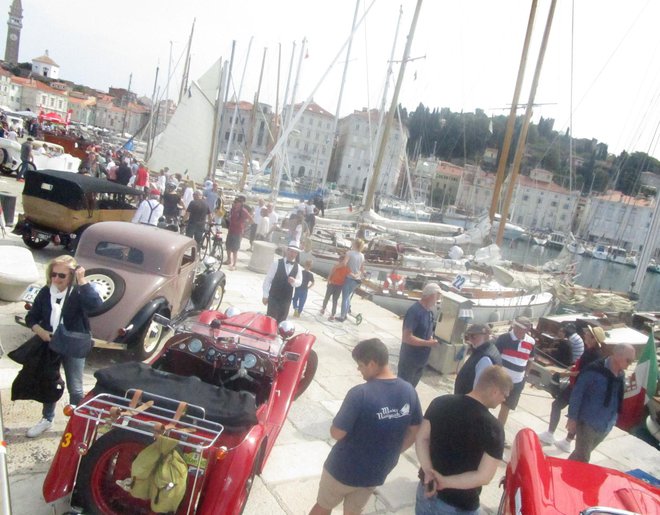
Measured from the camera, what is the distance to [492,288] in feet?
51.4

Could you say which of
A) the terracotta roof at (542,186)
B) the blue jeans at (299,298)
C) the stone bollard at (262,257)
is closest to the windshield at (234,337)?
the blue jeans at (299,298)

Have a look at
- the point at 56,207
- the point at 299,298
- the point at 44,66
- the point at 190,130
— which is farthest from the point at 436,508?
the point at 44,66

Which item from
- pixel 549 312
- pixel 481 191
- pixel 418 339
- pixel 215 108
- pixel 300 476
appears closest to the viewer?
pixel 300 476

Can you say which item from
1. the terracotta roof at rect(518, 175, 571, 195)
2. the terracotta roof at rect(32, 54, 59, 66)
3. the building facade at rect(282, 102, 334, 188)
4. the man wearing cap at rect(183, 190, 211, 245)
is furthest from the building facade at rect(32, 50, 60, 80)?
the man wearing cap at rect(183, 190, 211, 245)

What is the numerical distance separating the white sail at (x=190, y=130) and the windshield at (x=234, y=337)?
21.5m

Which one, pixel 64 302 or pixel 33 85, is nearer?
pixel 64 302

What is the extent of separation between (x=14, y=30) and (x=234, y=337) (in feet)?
529

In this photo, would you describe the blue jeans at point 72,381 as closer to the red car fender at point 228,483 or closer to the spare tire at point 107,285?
the spare tire at point 107,285

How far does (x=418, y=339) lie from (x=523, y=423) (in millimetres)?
2486

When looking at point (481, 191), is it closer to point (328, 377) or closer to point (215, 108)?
point (215, 108)

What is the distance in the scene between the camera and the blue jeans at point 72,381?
4.08 metres

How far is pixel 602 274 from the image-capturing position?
55.5 m

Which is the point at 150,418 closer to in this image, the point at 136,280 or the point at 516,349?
the point at 136,280

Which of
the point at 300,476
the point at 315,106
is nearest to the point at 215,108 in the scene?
the point at 300,476
